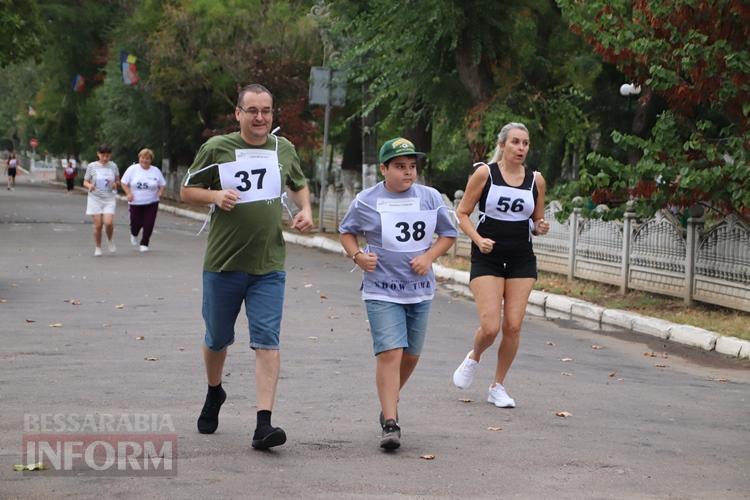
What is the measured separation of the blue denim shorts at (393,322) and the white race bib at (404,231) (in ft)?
1.09

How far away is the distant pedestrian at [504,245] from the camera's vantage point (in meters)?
8.95

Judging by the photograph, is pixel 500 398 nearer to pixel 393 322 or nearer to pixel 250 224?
pixel 393 322

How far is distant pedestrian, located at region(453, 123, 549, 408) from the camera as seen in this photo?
895cm

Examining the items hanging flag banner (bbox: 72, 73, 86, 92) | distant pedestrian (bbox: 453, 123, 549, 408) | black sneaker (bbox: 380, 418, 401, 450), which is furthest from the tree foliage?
hanging flag banner (bbox: 72, 73, 86, 92)

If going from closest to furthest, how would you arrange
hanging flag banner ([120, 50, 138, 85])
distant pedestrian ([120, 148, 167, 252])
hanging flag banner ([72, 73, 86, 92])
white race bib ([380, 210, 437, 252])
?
white race bib ([380, 210, 437, 252]) → distant pedestrian ([120, 148, 167, 252]) → hanging flag banner ([120, 50, 138, 85]) → hanging flag banner ([72, 73, 86, 92])

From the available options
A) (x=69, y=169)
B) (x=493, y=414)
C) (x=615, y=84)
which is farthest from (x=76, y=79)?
(x=493, y=414)

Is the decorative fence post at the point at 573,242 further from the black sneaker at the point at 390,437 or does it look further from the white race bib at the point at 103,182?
the black sneaker at the point at 390,437

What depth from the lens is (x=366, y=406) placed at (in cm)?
858

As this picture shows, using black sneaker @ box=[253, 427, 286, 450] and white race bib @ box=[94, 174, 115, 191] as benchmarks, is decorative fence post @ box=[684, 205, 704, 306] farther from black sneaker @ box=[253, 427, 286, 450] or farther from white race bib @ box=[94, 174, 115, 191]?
white race bib @ box=[94, 174, 115, 191]

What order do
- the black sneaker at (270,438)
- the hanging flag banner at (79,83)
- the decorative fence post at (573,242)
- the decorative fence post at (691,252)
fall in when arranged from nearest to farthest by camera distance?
1. the black sneaker at (270,438)
2. the decorative fence post at (691,252)
3. the decorative fence post at (573,242)
4. the hanging flag banner at (79,83)

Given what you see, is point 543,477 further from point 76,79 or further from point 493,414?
point 76,79

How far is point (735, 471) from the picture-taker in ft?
22.8

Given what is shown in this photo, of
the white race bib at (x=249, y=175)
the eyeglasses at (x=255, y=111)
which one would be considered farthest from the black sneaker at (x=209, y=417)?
the eyeglasses at (x=255, y=111)

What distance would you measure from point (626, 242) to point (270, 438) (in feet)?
36.6
